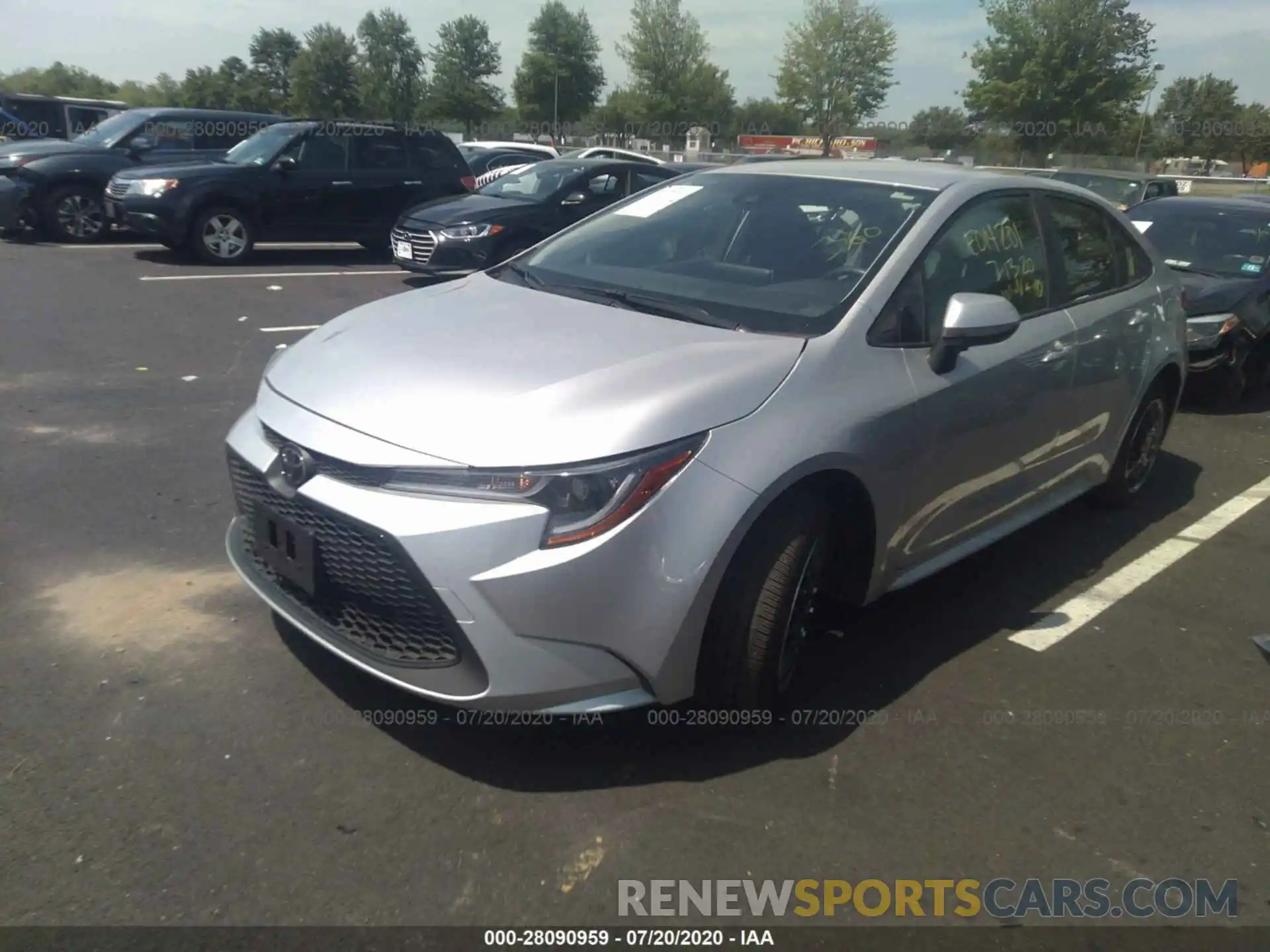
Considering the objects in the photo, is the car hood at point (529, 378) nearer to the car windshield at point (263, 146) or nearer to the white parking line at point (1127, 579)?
the white parking line at point (1127, 579)

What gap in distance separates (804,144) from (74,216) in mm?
33968

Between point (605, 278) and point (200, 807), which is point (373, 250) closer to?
point (605, 278)

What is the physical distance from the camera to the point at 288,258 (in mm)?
12734

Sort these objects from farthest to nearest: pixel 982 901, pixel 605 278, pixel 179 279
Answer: pixel 179 279, pixel 605 278, pixel 982 901

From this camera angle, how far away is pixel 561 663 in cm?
257

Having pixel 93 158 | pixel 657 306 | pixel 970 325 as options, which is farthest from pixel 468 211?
pixel 970 325

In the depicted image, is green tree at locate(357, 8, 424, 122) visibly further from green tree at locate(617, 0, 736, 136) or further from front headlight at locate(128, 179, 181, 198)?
front headlight at locate(128, 179, 181, 198)

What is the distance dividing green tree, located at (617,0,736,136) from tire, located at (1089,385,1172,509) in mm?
47636

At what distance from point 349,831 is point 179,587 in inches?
64.9

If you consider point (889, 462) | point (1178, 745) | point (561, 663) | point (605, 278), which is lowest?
point (1178, 745)

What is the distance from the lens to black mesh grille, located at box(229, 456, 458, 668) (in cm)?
256

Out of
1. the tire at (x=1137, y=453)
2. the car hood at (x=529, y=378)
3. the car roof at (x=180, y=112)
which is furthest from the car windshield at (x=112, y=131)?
the tire at (x=1137, y=453)

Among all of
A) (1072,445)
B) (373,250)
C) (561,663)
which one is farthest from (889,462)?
(373,250)

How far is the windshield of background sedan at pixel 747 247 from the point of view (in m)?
3.36
